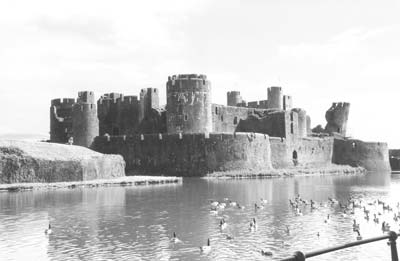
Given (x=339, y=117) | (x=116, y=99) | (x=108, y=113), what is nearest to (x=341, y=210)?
(x=116, y=99)

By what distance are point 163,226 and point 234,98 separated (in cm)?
6037

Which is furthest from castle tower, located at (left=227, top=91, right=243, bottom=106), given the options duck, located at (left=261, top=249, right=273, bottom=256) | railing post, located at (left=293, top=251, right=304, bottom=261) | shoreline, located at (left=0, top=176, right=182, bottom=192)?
railing post, located at (left=293, top=251, right=304, bottom=261)

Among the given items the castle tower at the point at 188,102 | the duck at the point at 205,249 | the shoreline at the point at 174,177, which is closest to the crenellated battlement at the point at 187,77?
the castle tower at the point at 188,102

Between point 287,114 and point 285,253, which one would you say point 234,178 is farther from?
point 285,253

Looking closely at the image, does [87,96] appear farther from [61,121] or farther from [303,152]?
[303,152]

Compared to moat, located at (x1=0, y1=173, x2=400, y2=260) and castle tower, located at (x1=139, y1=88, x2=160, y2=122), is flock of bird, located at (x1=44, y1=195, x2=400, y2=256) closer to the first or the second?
moat, located at (x1=0, y1=173, x2=400, y2=260)

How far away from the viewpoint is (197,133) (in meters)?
56.1

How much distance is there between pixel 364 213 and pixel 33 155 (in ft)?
74.5

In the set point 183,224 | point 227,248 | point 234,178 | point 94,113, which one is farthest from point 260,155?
point 227,248

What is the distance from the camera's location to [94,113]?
61344 millimetres

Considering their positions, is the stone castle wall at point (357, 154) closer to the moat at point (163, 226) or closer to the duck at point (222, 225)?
the moat at point (163, 226)

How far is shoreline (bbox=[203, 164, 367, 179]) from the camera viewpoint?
5426cm

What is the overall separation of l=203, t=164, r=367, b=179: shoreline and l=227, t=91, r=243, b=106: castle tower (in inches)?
650

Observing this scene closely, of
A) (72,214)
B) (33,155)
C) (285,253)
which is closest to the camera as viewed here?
(285,253)
